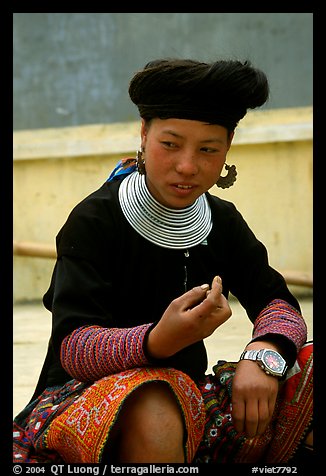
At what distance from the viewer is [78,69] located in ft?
27.1

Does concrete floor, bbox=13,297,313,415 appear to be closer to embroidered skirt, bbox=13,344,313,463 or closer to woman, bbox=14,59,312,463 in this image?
embroidered skirt, bbox=13,344,313,463

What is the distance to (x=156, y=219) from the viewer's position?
2686 millimetres

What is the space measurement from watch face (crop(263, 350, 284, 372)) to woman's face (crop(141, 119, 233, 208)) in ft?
1.66

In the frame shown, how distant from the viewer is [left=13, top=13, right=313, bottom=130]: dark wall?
7.91 m

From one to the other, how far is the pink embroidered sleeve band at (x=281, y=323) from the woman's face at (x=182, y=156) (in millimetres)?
434

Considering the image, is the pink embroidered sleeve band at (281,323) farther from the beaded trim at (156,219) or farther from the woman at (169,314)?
the beaded trim at (156,219)

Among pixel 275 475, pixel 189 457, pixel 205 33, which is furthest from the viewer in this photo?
pixel 205 33

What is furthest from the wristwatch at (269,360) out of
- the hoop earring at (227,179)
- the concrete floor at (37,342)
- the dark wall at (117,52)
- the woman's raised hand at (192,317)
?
the dark wall at (117,52)

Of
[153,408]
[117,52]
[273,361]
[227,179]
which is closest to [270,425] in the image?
[273,361]

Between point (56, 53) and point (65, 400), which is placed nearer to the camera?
point (65, 400)
